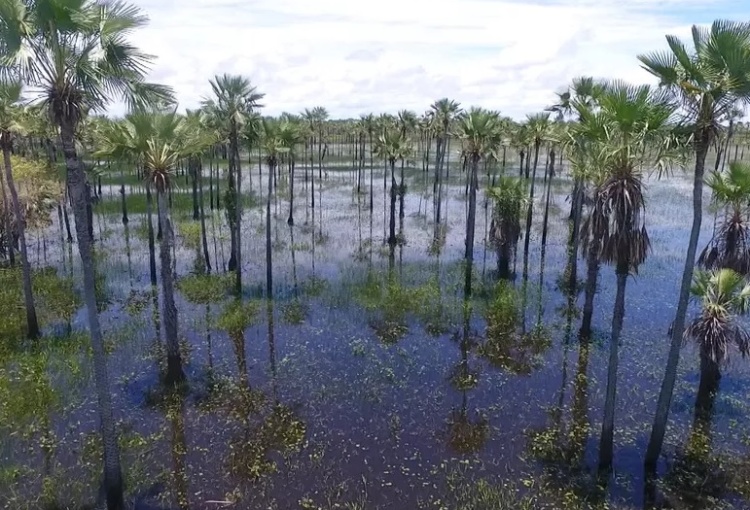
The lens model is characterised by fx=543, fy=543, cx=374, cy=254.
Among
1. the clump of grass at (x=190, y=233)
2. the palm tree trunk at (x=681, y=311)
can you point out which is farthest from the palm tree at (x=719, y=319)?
the clump of grass at (x=190, y=233)

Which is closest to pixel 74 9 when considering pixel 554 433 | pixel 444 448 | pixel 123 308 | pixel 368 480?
pixel 368 480

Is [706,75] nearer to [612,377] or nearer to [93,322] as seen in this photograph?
[612,377]

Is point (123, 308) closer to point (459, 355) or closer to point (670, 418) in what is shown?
point (459, 355)

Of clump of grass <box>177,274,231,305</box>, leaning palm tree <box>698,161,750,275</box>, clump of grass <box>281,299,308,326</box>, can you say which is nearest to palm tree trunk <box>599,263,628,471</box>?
leaning palm tree <box>698,161,750,275</box>

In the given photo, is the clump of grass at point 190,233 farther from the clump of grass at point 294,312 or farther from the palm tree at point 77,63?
the palm tree at point 77,63

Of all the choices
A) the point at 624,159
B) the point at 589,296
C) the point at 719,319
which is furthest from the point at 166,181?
the point at 719,319

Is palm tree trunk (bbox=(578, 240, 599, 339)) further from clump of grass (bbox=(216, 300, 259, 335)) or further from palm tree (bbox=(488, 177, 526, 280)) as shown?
clump of grass (bbox=(216, 300, 259, 335))
